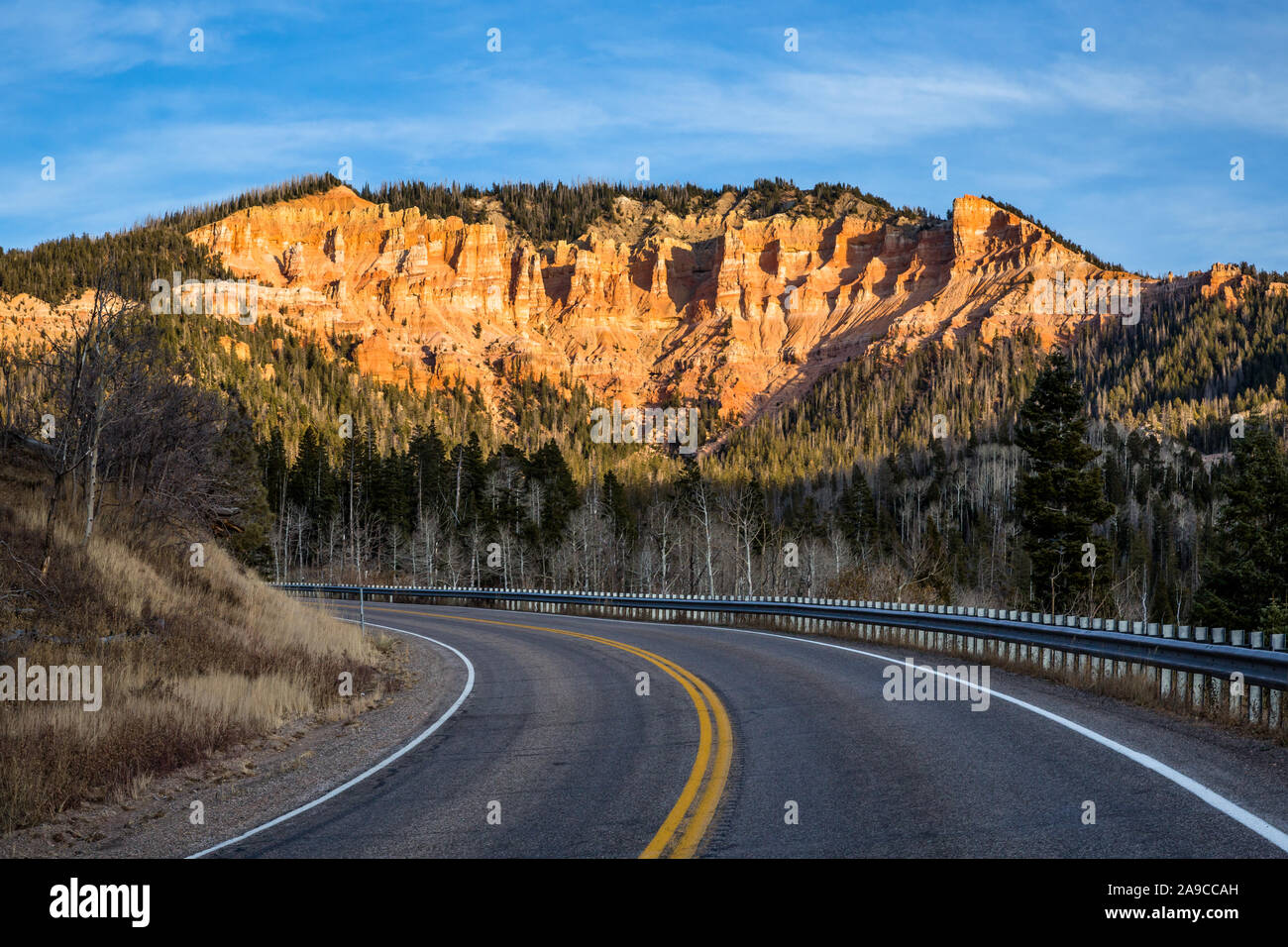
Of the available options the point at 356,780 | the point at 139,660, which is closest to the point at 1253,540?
the point at 356,780

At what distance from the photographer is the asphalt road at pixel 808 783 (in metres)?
5.60

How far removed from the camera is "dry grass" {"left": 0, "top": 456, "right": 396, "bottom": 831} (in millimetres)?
8852

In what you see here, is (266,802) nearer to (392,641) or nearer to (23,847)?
(23,847)

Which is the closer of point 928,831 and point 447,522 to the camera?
point 928,831

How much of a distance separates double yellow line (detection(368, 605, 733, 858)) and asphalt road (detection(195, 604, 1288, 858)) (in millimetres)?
24

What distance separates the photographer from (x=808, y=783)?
7.19 meters

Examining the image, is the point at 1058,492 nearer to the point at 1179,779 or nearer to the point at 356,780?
the point at 1179,779

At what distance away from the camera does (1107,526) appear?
118 metres

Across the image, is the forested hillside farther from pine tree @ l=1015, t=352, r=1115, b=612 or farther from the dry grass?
the dry grass

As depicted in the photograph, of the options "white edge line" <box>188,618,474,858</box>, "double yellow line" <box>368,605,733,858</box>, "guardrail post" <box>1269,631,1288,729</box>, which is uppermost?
"guardrail post" <box>1269,631,1288,729</box>

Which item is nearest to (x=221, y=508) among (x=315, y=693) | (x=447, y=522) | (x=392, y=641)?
(x=392, y=641)

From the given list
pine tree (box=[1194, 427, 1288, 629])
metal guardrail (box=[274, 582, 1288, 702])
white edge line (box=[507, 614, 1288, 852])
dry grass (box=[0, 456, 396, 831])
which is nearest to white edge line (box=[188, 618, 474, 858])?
dry grass (box=[0, 456, 396, 831])

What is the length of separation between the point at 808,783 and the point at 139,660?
1005cm
